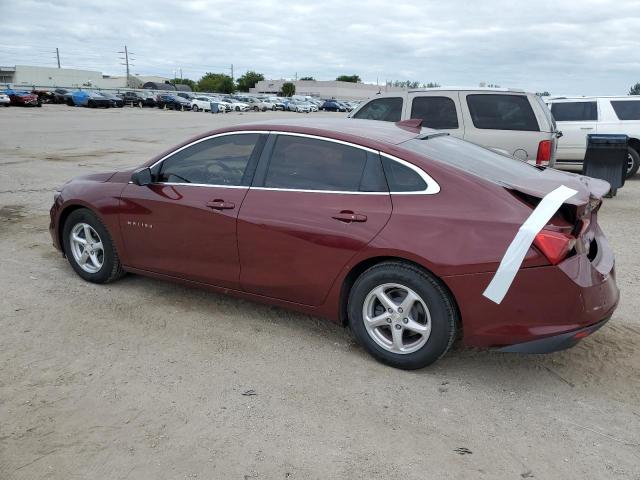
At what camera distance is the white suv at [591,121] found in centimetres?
1179

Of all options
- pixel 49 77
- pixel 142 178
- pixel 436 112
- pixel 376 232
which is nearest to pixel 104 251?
pixel 142 178

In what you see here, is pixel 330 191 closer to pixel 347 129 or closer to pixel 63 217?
pixel 347 129

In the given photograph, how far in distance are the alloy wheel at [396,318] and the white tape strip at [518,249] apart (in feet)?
1.46

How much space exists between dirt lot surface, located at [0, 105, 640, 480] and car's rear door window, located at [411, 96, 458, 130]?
4168 millimetres

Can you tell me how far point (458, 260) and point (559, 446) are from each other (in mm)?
1108

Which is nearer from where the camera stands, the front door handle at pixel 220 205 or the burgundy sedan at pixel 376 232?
the burgundy sedan at pixel 376 232

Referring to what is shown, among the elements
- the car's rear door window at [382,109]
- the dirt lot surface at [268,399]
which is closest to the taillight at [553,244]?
the dirt lot surface at [268,399]

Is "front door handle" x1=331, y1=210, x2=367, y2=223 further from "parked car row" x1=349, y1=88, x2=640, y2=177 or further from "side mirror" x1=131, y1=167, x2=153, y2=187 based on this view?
"parked car row" x1=349, y1=88, x2=640, y2=177

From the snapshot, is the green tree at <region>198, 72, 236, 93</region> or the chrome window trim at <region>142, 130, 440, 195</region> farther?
the green tree at <region>198, 72, 236, 93</region>

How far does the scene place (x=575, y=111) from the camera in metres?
12.3

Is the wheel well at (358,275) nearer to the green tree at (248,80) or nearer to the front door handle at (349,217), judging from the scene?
the front door handle at (349,217)

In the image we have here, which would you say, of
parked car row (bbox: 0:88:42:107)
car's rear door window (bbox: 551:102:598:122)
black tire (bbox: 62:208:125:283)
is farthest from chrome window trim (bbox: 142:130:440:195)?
parked car row (bbox: 0:88:42:107)

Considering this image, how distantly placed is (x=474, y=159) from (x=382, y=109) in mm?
5068

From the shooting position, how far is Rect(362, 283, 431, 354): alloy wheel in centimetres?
349
